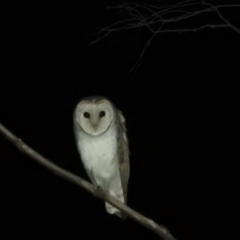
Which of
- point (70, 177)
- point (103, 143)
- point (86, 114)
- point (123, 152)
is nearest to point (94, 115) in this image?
point (86, 114)

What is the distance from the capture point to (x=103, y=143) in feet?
7.55

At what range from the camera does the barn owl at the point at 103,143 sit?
2.15 metres

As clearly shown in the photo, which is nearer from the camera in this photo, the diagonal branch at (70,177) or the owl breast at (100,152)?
the diagonal branch at (70,177)

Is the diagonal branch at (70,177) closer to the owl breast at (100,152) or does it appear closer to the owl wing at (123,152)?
the owl breast at (100,152)

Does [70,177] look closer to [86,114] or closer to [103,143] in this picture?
[86,114]

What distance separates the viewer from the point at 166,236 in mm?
1254

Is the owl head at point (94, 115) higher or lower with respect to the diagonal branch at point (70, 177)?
higher

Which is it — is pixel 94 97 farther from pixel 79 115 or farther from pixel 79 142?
pixel 79 142

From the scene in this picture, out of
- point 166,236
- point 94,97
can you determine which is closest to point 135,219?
point 166,236

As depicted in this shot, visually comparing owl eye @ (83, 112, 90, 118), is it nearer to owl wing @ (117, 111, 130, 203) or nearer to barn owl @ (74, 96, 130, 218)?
barn owl @ (74, 96, 130, 218)

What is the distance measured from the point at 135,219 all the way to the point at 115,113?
1018 millimetres

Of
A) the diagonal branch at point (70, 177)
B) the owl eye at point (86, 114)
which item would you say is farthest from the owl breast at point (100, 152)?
the diagonal branch at point (70, 177)

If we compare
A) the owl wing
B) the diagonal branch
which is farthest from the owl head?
the diagonal branch

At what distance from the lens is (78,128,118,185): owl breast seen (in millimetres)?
2279
